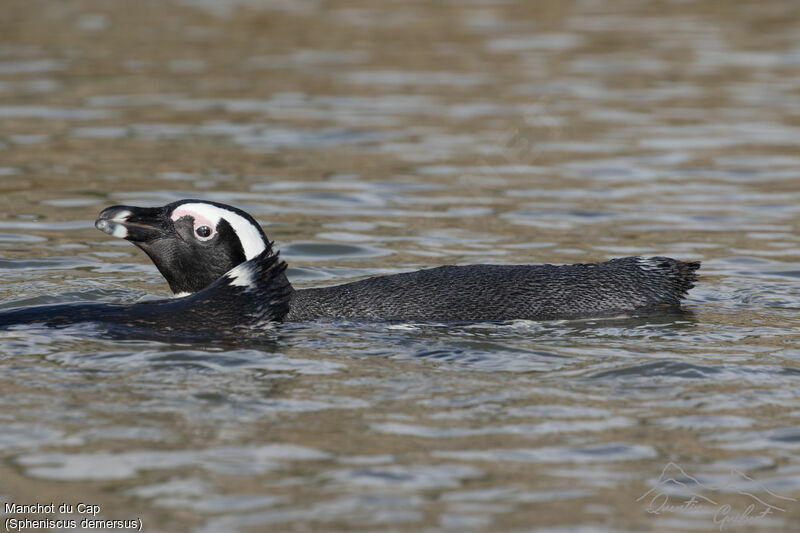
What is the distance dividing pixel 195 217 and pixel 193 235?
11 cm

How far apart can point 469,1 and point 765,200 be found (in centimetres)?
1451

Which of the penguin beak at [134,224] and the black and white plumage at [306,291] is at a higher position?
the penguin beak at [134,224]

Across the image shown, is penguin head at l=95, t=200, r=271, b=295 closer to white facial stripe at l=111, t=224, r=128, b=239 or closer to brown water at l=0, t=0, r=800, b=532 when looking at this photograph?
white facial stripe at l=111, t=224, r=128, b=239

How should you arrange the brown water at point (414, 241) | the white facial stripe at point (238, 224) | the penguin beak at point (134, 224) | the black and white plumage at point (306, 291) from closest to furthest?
the brown water at point (414, 241) < the black and white plumage at point (306, 291) < the white facial stripe at point (238, 224) < the penguin beak at point (134, 224)

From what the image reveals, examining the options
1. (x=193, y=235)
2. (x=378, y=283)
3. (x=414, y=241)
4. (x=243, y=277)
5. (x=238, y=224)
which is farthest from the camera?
(x=414, y=241)

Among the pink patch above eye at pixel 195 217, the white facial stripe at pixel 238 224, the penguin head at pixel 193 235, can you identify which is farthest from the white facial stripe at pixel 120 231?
the white facial stripe at pixel 238 224

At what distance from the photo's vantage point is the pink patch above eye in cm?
806

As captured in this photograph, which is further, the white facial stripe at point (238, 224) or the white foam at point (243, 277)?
the white facial stripe at point (238, 224)

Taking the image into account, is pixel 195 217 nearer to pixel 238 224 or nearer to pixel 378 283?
pixel 238 224

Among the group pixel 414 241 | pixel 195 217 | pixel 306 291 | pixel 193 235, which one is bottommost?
pixel 306 291

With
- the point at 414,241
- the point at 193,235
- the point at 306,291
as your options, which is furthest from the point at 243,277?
the point at 414,241

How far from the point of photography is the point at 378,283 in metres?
8.36

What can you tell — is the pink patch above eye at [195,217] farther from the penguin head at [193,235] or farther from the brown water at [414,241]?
the brown water at [414,241]

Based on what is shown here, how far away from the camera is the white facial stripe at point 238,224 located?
315 inches
